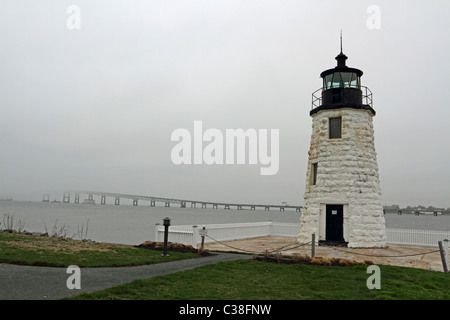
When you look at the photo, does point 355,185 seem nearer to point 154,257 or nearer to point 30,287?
point 154,257

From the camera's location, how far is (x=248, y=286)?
25.7 ft

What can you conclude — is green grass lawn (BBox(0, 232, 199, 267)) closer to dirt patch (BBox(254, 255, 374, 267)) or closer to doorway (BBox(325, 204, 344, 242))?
dirt patch (BBox(254, 255, 374, 267))

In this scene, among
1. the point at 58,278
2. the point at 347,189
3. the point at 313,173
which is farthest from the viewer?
the point at 313,173

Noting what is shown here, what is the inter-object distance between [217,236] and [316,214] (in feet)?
17.0

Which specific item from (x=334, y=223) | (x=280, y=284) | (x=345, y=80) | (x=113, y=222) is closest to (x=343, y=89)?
(x=345, y=80)

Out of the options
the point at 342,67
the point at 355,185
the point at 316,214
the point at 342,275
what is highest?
the point at 342,67

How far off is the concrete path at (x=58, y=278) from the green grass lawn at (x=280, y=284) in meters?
0.62

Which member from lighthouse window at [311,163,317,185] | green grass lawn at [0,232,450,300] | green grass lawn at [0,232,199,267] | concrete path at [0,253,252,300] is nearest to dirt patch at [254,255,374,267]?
green grass lawn at [0,232,450,300]

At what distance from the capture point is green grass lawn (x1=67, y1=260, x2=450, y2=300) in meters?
6.90

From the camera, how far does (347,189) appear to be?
16641 mm

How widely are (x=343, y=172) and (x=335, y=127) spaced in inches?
96.1

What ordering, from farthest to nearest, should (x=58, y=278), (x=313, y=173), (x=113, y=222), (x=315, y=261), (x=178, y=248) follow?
(x=113, y=222), (x=313, y=173), (x=178, y=248), (x=315, y=261), (x=58, y=278)

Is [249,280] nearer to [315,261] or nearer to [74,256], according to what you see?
[315,261]
